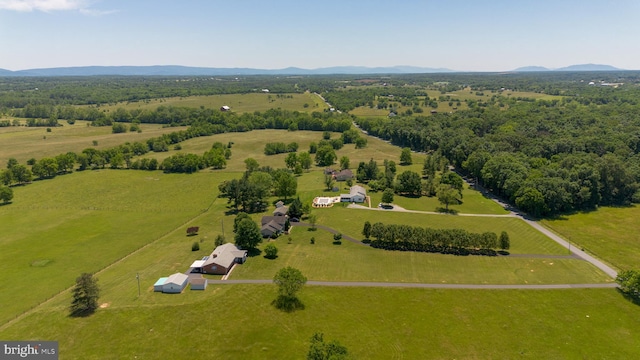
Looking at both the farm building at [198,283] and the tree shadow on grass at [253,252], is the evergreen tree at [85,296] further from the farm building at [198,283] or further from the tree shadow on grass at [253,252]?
the tree shadow on grass at [253,252]

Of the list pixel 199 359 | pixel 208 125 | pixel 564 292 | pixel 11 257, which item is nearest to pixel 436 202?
pixel 564 292

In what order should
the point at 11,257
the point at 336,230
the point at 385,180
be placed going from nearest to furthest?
the point at 11,257 → the point at 336,230 → the point at 385,180

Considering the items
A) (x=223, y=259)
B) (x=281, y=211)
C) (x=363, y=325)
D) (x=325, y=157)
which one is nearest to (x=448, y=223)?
(x=281, y=211)

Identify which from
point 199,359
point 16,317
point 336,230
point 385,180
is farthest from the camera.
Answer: point 385,180

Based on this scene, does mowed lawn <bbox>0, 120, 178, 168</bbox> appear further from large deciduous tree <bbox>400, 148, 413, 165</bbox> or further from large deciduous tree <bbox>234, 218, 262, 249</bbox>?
large deciduous tree <bbox>400, 148, 413, 165</bbox>

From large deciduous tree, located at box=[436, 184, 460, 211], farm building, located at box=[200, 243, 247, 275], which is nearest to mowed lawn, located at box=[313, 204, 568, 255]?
large deciduous tree, located at box=[436, 184, 460, 211]

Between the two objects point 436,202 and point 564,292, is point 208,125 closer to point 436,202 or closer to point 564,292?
point 436,202
